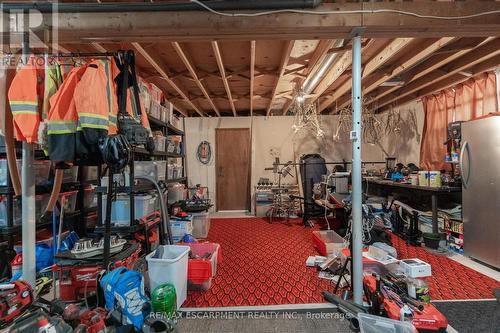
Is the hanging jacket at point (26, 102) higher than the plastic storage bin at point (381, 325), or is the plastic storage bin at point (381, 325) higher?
the hanging jacket at point (26, 102)

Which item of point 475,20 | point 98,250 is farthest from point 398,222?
point 98,250

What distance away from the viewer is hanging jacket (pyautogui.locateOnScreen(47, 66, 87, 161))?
1631 mm

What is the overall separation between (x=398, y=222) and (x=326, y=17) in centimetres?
353

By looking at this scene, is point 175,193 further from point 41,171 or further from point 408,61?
point 408,61

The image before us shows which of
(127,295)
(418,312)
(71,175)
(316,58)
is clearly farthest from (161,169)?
(418,312)

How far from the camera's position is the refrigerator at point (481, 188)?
2.64 metres

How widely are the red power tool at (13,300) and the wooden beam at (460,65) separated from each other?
4974 millimetres

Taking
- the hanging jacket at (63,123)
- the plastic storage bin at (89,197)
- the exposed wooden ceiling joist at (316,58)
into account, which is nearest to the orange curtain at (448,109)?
the exposed wooden ceiling joist at (316,58)

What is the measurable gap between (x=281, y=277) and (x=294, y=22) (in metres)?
2.45

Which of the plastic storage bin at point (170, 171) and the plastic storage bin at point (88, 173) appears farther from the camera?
the plastic storage bin at point (170, 171)

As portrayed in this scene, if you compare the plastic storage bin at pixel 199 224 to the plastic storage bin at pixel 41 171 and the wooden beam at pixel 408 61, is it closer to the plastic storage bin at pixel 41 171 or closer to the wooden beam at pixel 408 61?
the plastic storage bin at pixel 41 171

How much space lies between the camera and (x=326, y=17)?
1.86 metres

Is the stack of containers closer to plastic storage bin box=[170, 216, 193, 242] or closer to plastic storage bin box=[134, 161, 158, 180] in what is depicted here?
plastic storage bin box=[134, 161, 158, 180]

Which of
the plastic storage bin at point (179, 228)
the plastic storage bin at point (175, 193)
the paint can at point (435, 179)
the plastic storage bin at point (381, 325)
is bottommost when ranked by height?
the plastic storage bin at point (381, 325)
